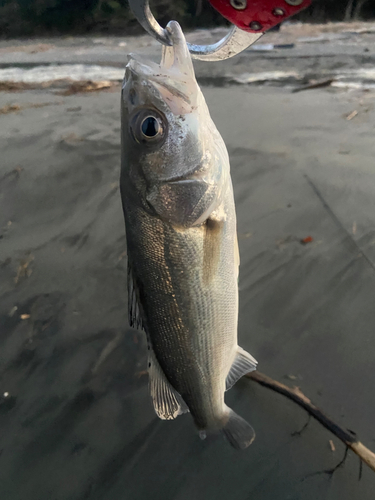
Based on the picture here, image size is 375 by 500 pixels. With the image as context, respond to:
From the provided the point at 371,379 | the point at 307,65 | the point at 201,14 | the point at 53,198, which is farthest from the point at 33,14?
the point at 371,379

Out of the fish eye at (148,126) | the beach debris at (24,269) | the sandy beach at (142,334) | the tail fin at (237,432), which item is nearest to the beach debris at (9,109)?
the sandy beach at (142,334)

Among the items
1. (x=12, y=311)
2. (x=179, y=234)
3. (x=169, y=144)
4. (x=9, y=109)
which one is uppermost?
(x=169, y=144)

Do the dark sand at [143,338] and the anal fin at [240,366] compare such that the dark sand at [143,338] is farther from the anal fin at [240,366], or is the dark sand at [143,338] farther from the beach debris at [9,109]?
the beach debris at [9,109]

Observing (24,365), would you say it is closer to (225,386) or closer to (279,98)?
(225,386)

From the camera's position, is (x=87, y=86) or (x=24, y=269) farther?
(x=87, y=86)

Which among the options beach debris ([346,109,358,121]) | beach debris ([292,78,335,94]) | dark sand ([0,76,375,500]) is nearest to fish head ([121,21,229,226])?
dark sand ([0,76,375,500])

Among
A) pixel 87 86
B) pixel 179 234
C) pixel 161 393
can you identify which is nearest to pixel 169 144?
pixel 179 234

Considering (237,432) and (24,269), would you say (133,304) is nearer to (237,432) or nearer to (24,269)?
(237,432)
